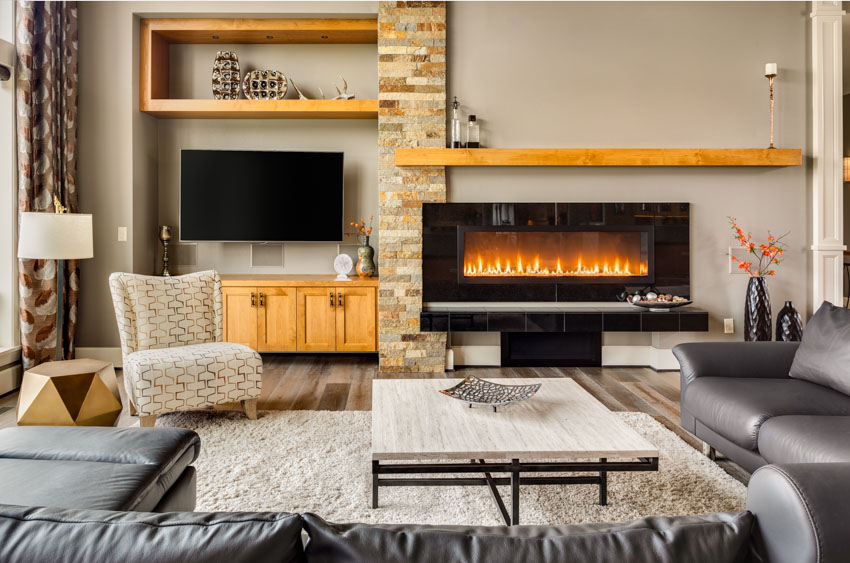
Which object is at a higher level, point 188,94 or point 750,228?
point 188,94

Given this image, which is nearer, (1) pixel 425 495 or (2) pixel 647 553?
(2) pixel 647 553

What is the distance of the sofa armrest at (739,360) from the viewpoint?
257cm

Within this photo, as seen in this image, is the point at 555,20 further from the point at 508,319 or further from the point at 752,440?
the point at 752,440

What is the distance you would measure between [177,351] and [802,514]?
3.02 m

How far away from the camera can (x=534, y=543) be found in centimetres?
67

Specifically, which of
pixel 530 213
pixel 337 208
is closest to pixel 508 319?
pixel 530 213

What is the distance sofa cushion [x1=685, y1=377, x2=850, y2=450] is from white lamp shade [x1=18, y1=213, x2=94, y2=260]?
10.7 ft

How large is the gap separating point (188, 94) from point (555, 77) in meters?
3.17

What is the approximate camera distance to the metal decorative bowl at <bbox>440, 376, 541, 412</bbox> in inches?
86.0

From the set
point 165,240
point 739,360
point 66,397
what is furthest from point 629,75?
point 66,397

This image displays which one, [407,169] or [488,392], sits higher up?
[407,169]

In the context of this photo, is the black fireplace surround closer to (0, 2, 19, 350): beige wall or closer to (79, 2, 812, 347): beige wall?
(79, 2, 812, 347): beige wall

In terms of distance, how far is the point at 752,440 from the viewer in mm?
2072

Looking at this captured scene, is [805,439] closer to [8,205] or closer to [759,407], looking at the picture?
[759,407]
